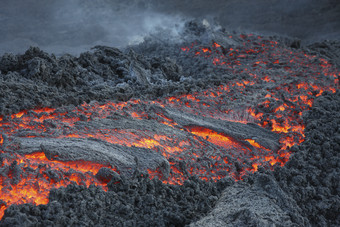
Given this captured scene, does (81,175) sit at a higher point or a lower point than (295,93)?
lower

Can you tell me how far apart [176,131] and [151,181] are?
94cm

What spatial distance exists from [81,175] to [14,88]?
1.44m

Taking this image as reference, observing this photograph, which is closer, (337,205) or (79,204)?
(79,204)

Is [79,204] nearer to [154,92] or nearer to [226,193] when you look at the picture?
[226,193]

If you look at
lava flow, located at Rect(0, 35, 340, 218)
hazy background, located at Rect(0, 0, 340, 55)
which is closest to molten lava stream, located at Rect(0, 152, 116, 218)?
lava flow, located at Rect(0, 35, 340, 218)

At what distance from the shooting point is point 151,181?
2281 millimetres

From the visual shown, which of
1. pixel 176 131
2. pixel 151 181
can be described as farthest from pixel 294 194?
pixel 176 131

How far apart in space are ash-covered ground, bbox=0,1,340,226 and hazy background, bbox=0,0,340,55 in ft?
6.55

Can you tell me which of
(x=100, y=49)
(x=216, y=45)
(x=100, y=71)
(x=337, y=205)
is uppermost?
(x=216, y=45)

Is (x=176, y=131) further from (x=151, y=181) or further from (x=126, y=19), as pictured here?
(x=126, y=19)

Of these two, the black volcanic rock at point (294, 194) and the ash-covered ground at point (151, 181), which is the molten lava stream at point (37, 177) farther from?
the black volcanic rock at point (294, 194)

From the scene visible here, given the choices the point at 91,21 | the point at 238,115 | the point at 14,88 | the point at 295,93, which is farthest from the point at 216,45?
the point at 14,88

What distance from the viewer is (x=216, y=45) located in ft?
20.1

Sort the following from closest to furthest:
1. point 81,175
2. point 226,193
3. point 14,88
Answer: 1. point 81,175
2. point 226,193
3. point 14,88
